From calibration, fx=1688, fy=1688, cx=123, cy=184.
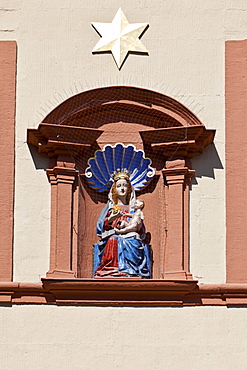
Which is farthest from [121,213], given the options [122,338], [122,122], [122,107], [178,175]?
[122,338]

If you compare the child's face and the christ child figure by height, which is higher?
the child's face

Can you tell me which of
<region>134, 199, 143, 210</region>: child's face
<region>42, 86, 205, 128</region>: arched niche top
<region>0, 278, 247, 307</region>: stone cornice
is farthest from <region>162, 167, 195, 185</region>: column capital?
<region>0, 278, 247, 307</region>: stone cornice

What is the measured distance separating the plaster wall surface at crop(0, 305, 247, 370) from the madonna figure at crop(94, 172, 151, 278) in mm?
388

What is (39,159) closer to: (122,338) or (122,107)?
(122,107)

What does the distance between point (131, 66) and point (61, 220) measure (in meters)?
1.66

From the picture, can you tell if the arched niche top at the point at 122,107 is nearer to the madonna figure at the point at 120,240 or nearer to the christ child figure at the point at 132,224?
the madonna figure at the point at 120,240

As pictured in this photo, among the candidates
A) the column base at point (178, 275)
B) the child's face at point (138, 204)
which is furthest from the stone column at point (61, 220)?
the column base at point (178, 275)

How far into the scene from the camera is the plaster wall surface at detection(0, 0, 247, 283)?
15.5 metres

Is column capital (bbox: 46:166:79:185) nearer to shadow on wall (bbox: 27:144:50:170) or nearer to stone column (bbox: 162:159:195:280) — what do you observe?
shadow on wall (bbox: 27:144:50:170)

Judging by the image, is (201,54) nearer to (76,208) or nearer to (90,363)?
(76,208)

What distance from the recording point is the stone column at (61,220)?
50.2ft

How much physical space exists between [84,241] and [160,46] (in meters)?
2.00

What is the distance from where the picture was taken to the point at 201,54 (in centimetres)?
1597

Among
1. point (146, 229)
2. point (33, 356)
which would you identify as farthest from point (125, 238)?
point (33, 356)
